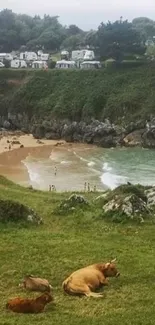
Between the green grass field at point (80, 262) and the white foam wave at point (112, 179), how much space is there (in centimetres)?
2984

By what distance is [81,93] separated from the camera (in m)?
105

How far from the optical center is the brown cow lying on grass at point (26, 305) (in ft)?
36.8

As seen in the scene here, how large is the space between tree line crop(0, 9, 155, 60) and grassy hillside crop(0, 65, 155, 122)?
8867 mm

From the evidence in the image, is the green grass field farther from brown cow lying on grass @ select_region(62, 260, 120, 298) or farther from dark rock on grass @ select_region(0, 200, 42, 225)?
dark rock on grass @ select_region(0, 200, 42, 225)

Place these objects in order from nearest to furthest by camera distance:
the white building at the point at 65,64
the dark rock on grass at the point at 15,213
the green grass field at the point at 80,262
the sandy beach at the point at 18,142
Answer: the green grass field at the point at 80,262
the dark rock on grass at the point at 15,213
the sandy beach at the point at 18,142
the white building at the point at 65,64

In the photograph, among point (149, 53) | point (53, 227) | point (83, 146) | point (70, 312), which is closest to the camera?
point (70, 312)

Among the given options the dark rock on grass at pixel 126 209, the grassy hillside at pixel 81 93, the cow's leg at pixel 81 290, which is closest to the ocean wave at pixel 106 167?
the grassy hillside at pixel 81 93

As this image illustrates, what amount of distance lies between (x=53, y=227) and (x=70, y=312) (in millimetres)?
8702

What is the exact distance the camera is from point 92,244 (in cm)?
1670

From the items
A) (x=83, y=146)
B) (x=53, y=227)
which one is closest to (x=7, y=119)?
(x=83, y=146)

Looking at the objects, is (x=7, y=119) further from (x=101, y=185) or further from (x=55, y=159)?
(x=101, y=185)

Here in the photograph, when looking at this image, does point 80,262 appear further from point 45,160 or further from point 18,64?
point 18,64

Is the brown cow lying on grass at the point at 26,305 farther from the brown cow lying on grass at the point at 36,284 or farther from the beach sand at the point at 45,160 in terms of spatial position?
the beach sand at the point at 45,160

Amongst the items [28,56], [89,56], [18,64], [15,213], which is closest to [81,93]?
[89,56]
